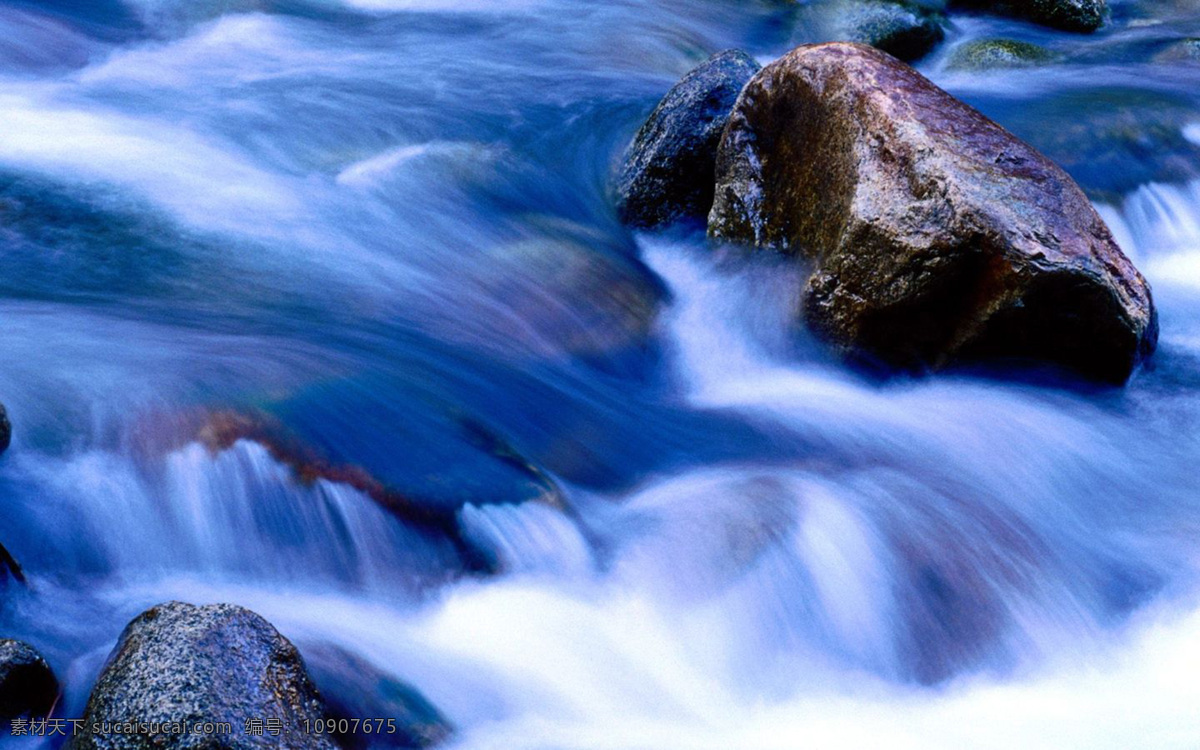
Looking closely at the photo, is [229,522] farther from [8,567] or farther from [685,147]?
[685,147]

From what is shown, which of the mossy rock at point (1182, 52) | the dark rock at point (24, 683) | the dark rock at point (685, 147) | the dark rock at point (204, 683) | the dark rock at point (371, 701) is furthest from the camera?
the mossy rock at point (1182, 52)

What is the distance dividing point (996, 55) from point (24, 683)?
25.5ft

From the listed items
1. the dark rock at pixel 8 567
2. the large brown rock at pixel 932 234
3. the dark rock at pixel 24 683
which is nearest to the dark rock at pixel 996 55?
the large brown rock at pixel 932 234

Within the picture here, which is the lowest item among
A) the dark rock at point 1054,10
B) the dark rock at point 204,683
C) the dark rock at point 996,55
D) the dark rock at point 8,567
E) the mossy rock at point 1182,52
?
the dark rock at point 8,567

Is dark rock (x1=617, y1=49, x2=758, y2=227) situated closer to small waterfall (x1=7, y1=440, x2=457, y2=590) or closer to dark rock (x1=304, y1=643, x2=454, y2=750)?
small waterfall (x1=7, y1=440, x2=457, y2=590)

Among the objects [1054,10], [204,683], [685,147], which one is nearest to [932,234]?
[685,147]

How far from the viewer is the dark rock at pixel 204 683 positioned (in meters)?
2.92

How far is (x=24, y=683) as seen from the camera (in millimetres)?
3307

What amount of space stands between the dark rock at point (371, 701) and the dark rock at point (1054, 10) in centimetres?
789

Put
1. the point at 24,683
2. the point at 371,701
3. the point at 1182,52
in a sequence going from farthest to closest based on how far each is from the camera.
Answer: the point at 1182,52
the point at 371,701
the point at 24,683

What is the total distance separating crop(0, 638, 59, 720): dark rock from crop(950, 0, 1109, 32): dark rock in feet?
27.9

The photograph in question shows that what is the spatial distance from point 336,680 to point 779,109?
3.48 m

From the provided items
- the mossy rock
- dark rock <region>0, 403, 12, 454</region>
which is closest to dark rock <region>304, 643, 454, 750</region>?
dark rock <region>0, 403, 12, 454</region>

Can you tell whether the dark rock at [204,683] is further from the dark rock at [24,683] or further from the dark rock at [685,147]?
the dark rock at [685,147]
